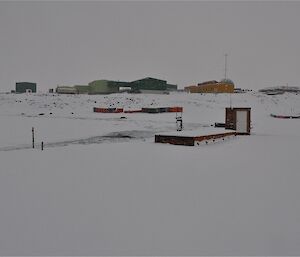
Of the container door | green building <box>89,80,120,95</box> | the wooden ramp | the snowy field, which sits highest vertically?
green building <box>89,80,120,95</box>

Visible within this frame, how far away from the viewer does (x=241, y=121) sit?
76.7 ft

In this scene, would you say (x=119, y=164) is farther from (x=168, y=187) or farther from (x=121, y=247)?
(x=121, y=247)

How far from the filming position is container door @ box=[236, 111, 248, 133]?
23.2 metres

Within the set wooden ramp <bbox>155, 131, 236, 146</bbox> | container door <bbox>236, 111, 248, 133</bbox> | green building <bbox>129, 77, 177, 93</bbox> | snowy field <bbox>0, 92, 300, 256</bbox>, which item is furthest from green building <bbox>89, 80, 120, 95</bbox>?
snowy field <bbox>0, 92, 300, 256</bbox>

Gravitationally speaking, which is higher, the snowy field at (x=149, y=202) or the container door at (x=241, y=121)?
the container door at (x=241, y=121)

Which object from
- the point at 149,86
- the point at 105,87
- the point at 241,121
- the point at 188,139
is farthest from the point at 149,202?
the point at 105,87

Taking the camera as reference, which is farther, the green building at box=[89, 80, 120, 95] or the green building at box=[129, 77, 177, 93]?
the green building at box=[89, 80, 120, 95]

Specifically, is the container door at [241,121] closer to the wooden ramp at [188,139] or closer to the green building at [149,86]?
the wooden ramp at [188,139]

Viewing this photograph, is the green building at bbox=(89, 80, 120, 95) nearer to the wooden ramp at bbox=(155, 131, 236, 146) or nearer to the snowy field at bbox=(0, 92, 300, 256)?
the wooden ramp at bbox=(155, 131, 236, 146)

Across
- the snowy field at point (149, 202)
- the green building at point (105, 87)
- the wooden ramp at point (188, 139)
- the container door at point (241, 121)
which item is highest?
the green building at point (105, 87)

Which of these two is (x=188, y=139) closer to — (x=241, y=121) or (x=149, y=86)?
(x=241, y=121)

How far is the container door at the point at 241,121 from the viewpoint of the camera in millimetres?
23188

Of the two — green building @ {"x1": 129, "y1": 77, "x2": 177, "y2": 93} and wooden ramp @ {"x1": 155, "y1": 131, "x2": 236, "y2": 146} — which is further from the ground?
green building @ {"x1": 129, "y1": 77, "x2": 177, "y2": 93}

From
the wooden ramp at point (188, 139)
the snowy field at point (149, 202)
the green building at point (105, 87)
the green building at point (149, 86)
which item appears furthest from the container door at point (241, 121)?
the green building at point (105, 87)
